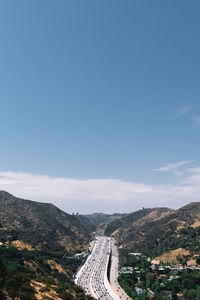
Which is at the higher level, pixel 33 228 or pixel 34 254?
pixel 33 228

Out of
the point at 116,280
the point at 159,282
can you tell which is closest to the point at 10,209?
the point at 116,280

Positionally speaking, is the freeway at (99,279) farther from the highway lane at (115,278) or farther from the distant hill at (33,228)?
the distant hill at (33,228)

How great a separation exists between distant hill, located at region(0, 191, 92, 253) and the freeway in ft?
70.4

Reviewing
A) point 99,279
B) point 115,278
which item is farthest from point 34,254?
point 115,278

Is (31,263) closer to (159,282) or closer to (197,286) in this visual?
(159,282)

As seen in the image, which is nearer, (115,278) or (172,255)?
(115,278)

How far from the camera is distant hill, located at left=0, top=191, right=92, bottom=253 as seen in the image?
396ft

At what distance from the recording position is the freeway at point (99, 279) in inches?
3125

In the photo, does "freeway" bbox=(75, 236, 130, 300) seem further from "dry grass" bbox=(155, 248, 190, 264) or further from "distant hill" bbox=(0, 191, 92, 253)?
"dry grass" bbox=(155, 248, 190, 264)

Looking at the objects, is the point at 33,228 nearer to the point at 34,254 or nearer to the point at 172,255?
the point at 34,254

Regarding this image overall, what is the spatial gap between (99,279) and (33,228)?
222 ft

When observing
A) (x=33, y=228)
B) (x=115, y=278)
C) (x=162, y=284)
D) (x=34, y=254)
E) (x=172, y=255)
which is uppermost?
(x=33, y=228)

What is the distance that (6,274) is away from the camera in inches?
1700

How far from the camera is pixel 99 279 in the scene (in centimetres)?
9775
